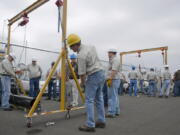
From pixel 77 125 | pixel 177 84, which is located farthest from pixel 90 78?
pixel 177 84

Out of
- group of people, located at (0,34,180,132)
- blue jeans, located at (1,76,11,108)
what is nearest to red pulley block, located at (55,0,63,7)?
group of people, located at (0,34,180,132)

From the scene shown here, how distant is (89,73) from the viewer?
3514mm

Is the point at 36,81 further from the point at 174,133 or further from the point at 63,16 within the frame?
the point at 174,133

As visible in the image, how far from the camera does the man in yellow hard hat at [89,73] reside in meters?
3.38

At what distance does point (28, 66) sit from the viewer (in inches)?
291

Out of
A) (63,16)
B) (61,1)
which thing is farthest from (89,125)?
(61,1)

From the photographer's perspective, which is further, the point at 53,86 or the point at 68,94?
the point at 53,86

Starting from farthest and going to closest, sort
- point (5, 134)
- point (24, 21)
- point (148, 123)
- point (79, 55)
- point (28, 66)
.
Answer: point (28, 66) < point (24, 21) < point (148, 123) < point (79, 55) < point (5, 134)

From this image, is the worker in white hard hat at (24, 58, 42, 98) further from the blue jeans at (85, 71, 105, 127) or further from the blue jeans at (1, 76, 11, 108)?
the blue jeans at (85, 71, 105, 127)

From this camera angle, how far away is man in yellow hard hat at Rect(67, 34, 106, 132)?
3.38m

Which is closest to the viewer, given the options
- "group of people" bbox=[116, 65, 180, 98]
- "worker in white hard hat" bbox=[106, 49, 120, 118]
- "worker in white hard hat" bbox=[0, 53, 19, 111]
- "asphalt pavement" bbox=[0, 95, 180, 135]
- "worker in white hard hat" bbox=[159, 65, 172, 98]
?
"asphalt pavement" bbox=[0, 95, 180, 135]

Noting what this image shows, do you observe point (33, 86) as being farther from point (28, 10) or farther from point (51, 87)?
point (28, 10)

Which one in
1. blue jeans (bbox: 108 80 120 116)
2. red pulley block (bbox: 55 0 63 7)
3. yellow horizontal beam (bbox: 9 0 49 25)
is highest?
yellow horizontal beam (bbox: 9 0 49 25)

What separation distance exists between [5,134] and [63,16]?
2.87 metres
